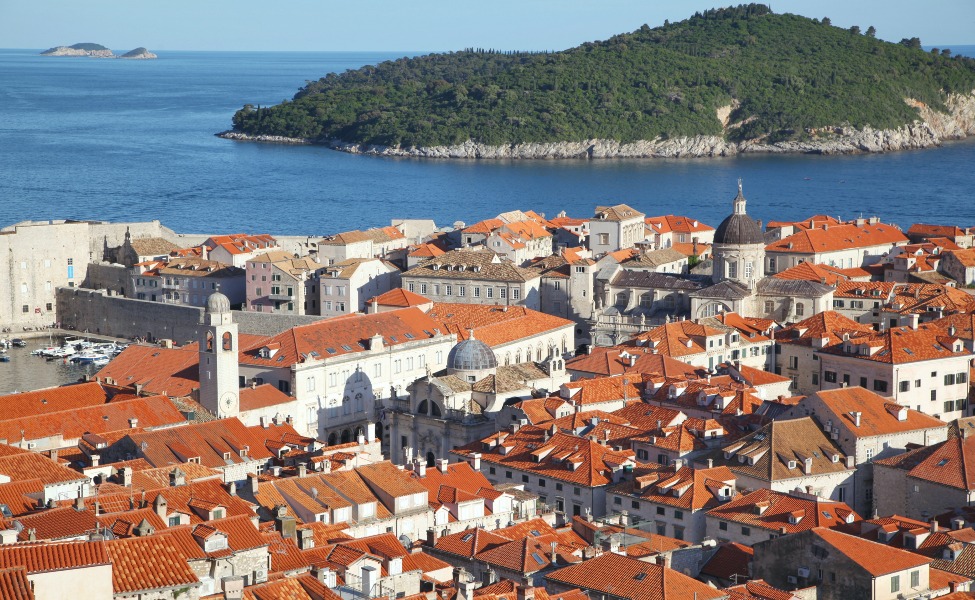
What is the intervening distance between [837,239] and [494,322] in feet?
63.5

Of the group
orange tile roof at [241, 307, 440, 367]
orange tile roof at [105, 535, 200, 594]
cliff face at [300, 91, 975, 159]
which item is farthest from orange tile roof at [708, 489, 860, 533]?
cliff face at [300, 91, 975, 159]

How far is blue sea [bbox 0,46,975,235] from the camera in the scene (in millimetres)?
125062

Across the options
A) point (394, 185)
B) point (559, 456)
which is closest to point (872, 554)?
point (559, 456)

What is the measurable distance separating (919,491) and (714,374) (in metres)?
13.2

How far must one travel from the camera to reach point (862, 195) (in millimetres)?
140000

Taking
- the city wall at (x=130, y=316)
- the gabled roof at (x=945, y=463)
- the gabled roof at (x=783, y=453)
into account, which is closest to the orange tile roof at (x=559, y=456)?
the gabled roof at (x=783, y=453)

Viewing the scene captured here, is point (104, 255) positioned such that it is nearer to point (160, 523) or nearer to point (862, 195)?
point (160, 523)

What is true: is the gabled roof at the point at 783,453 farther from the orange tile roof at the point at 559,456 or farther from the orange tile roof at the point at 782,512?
the orange tile roof at the point at 782,512

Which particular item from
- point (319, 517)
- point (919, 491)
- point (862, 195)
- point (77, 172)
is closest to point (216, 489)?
point (319, 517)

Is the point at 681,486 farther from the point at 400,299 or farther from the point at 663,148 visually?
the point at 663,148

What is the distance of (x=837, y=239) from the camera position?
233ft

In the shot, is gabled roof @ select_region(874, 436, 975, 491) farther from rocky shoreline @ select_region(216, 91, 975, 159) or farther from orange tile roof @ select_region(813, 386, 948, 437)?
rocky shoreline @ select_region(216, 91, 975, 159)

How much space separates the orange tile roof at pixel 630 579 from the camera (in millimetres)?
26156

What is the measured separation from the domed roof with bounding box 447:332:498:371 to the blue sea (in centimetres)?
6642
